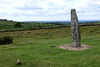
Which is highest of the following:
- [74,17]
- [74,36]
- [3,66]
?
[74,17]

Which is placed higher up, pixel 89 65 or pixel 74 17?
pixel 74 17

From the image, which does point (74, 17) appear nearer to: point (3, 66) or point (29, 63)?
point (29, 63)

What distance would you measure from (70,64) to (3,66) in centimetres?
657

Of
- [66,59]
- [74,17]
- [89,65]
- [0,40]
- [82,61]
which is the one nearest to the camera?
[89,65]

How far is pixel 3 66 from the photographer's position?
36.4 ft

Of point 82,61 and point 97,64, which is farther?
point 82,61

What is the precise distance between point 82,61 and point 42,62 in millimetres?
4088

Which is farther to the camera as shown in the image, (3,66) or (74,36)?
(74,36)

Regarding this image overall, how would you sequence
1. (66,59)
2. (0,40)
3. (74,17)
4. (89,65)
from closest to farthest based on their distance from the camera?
(89,65), (66,59), (74,17), (0,40)

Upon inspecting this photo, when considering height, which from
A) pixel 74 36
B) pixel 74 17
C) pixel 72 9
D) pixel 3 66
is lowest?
pixel 3 66

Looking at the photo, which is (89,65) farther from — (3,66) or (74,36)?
(3,66)

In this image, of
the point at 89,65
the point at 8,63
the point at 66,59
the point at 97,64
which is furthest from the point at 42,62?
the point at 97,64

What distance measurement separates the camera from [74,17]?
1723 centimetres

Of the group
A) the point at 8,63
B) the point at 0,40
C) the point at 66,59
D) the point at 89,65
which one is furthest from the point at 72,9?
the point at 0,40
